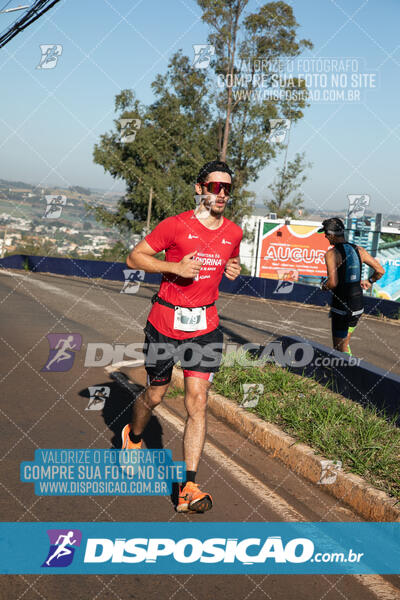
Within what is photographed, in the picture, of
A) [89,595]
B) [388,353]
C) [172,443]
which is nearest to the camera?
[89,595]

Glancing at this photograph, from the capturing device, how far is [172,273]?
4215 mm

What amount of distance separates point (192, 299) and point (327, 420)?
1.91m

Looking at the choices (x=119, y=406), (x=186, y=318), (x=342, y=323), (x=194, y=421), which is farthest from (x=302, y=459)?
(x=342, y=323)

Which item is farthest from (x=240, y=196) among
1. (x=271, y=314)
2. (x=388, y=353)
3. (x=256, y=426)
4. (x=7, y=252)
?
(x=256, y=426)

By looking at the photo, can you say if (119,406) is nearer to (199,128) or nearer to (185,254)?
(185,254)

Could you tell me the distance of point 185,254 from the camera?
4.27 m

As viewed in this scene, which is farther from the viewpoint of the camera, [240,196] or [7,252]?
[7,252]

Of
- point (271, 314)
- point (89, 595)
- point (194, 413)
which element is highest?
point (194, 413)

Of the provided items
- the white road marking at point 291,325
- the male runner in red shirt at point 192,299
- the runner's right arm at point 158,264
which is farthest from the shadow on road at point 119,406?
the white road marking at point 291,325

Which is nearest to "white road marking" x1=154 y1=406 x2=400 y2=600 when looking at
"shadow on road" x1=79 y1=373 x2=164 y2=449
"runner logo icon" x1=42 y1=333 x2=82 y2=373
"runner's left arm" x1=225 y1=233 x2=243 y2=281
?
"shadow on road" x1=79 y1=373 x2=164 y2=449

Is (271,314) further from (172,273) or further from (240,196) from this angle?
(240,196)

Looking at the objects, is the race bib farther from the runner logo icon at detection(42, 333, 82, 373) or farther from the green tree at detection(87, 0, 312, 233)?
the green tree at detection(87, 0, 312, 233)

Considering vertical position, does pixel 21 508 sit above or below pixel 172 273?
below

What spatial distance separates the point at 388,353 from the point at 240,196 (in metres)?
36.7
